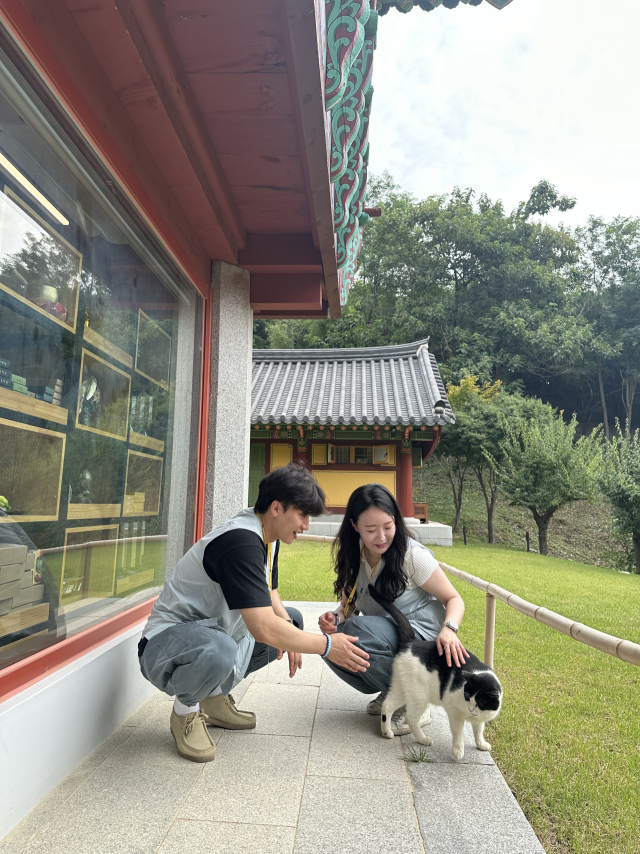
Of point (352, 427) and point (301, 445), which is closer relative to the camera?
point (352, 427)

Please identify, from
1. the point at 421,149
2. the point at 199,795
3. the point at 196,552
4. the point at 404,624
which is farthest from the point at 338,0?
the point at 421,149

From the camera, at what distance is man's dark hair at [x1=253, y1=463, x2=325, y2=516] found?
2.12 m

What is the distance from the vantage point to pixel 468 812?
1.81 meters

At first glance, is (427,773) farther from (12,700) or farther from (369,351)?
(369,351)

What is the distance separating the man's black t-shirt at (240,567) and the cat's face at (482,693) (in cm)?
83

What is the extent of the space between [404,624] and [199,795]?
3.36 ft

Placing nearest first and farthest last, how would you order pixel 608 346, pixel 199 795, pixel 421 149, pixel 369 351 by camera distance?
pixel 199 795, pixel 369 351, pixel 608 346, pixel 421 149

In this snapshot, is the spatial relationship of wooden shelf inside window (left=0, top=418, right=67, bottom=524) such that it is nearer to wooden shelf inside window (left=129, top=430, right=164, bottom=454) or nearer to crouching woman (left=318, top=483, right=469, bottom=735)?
wooden shelf inside window (left=129, top=430, right=164, bottom=454)

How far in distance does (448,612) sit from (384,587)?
0.32m

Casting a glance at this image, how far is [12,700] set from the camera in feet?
5.40

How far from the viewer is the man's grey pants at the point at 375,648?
2.36 m

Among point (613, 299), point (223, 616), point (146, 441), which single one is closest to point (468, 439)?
point (613, 299)

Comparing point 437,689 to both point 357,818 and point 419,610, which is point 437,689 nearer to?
point 419,610

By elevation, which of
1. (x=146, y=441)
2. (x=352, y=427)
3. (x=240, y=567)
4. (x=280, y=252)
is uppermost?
(x=352, y=427)
